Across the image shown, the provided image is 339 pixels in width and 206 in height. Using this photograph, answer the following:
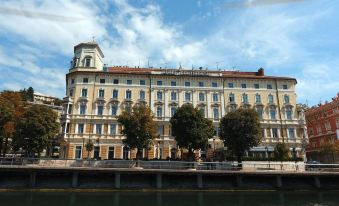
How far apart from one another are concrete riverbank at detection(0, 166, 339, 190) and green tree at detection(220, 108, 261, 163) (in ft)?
17.7

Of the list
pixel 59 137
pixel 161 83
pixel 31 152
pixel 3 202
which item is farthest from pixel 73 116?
pixel 3 202

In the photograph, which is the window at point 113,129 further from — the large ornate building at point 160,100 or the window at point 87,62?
the window at point 87,62

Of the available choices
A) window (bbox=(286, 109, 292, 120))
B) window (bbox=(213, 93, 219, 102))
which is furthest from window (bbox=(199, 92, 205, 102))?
window (bbox=(286, 109, 292, 120))

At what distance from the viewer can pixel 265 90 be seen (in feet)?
197

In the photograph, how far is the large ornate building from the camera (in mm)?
53812

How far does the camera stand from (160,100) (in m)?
57.7

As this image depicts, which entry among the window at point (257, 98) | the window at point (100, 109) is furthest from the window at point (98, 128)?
the window at point (257, 98)

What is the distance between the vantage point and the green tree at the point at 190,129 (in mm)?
43000

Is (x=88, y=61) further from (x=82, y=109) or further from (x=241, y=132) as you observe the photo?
(x=241, y=132)

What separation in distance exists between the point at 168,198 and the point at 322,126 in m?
52.7

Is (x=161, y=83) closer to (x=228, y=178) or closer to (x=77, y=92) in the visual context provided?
(x=77, y=92)

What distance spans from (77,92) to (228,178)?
3286 centimetres

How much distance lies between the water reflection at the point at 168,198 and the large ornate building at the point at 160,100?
60.4 feet

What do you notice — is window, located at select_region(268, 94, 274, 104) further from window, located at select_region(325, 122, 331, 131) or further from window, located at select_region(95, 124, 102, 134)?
window, located at select_region(95, 124, 102, 134)
